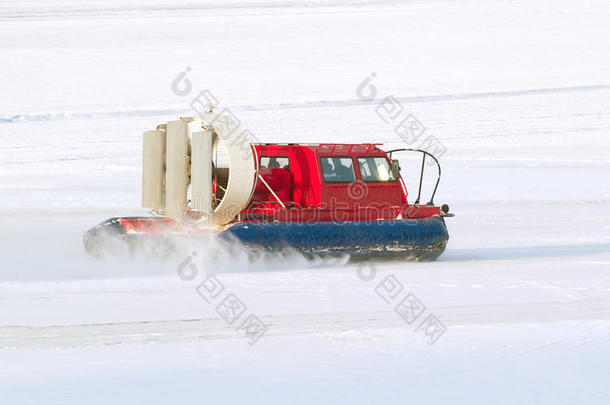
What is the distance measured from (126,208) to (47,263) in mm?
5988

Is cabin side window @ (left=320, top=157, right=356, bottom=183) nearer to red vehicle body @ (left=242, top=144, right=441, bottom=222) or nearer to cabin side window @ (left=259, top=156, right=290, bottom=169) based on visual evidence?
red vehicle body @ (left=242, top=144, right=441, bottom=222)

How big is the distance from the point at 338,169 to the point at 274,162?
2.61 ft

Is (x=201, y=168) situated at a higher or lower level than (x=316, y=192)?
higher

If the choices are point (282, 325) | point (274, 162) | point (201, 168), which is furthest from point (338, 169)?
point (282, 325)

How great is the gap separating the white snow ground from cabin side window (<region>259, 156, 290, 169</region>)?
58.5 inches

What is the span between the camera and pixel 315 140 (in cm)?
2347

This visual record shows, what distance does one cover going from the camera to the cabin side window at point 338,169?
1114cm

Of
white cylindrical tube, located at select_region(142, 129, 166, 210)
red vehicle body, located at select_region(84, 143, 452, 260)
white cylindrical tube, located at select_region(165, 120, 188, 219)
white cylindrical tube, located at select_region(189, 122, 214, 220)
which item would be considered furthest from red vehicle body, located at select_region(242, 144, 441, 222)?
white cylindrical tube, located at select_region(142, 129, 166, 210)

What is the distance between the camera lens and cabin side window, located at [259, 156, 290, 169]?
1121 cm

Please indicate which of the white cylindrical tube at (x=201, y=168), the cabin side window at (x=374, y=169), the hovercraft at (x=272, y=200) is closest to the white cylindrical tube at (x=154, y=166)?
the hovercraft at (x=272, y=200)

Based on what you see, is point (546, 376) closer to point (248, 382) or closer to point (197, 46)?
point (248, 382)

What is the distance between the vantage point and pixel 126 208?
1616 cm

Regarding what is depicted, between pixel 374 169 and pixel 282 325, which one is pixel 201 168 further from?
pixel 282 325

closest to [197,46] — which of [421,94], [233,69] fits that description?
[233,69]
